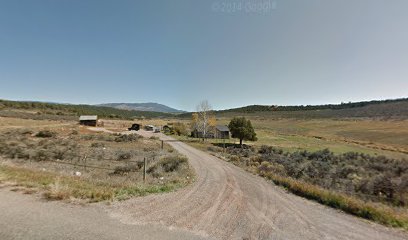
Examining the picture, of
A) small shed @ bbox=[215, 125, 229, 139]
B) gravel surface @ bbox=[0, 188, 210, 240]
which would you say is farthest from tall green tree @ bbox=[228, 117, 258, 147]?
gravel surface @ bbox=[0, 188, 210, 240]

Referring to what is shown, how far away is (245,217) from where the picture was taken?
10031 millimetres

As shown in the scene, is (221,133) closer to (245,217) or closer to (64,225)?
(245,217)

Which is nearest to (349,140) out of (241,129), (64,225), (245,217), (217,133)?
(217,133)

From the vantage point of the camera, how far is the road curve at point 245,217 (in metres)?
8.60

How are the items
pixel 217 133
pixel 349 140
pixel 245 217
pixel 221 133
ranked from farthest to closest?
pixel 349 140 → pixel 217 133 → pixel 221 133 → pixel 245 217

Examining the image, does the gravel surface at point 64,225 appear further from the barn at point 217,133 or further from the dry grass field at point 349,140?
the barn at point 217,133

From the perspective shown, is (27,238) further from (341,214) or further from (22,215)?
(341,214)

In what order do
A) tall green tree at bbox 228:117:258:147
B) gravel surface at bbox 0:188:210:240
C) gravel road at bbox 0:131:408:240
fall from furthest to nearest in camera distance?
tall green tree at bbox 228:117:258:147, gravel road at bbox 0:131:408:240, gravel surface at bbox 0:188:210:240

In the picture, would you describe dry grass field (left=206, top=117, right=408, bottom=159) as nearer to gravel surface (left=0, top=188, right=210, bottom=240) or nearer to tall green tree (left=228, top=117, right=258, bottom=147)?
tall green tree (left=228, top=117, right=258, bottom=147)

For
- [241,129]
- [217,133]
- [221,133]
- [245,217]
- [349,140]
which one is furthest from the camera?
[349,140]

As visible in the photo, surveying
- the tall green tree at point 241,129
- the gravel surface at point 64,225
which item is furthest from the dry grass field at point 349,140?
the gravel surface at point 64,225

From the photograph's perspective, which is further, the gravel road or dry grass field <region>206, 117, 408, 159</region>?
dry grass field <region>206, 117, 408, 159</region>

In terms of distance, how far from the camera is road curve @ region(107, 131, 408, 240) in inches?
339

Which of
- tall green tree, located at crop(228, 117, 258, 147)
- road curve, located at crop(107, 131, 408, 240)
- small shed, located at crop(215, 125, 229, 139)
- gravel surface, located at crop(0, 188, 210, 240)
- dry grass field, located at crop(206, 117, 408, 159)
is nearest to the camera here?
gravel surface, located at crop(0, 188, 210, 240)
